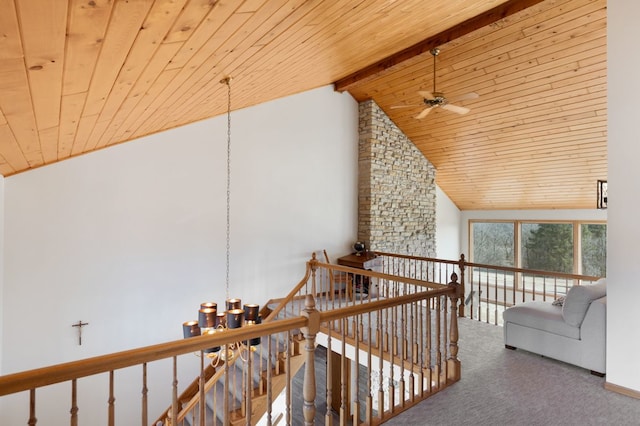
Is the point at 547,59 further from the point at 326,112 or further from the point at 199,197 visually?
the point at 199,197

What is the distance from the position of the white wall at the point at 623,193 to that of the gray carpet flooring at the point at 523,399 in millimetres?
308

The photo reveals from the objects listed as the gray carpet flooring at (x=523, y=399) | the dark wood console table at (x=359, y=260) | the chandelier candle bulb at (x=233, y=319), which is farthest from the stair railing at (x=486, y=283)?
the chandelier candle bulb at (x=233, y=319)

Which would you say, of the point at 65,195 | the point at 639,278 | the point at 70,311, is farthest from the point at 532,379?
the point at 65,195

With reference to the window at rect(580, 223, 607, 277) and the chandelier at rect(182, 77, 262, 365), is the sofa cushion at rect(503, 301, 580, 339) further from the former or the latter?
the window at rect(580, 223, 607, 277)

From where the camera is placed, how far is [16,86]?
5.44 feet

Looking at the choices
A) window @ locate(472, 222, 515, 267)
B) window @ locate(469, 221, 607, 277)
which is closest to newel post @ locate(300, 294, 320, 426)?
window @ locate(469, 221, 607, 277)

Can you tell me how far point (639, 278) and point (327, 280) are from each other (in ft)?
15.1

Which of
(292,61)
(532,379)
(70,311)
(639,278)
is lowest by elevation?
(532,379)

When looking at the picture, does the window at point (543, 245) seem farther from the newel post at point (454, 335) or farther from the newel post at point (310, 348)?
the newel post at point (310, 348)

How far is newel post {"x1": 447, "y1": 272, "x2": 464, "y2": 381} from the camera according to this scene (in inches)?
128

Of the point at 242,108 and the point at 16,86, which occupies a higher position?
the point at 242,108

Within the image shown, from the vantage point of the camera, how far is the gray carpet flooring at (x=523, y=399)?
272cm

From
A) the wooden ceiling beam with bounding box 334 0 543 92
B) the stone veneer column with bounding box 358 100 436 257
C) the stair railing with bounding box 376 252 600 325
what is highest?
the wooden ceiling beam with bounding box 334 0 543 92

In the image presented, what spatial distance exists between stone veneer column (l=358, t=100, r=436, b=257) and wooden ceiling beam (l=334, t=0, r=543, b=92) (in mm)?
966
